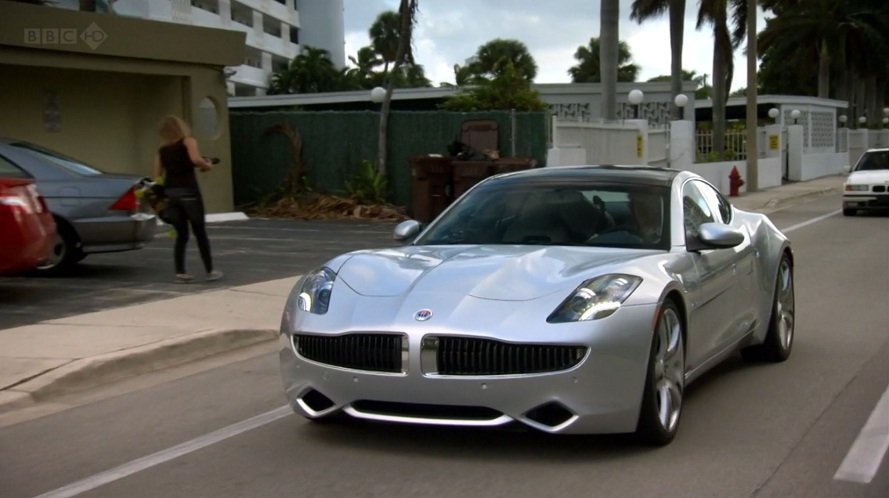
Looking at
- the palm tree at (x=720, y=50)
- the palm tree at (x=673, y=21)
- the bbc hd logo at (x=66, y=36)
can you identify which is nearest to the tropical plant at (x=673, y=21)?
the palm tree at (x=673, y=21)

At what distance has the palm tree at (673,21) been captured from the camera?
125 ft

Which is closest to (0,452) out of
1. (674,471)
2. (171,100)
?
(674,471)

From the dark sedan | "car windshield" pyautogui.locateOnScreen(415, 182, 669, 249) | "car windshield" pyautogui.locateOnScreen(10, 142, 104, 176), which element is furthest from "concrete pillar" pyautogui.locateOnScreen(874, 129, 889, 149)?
"car windshield" pyautogui.locateOnScreen(415, 182, 669, 249)

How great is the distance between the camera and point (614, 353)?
17.5ft

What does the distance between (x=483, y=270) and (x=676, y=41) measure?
1364 inches

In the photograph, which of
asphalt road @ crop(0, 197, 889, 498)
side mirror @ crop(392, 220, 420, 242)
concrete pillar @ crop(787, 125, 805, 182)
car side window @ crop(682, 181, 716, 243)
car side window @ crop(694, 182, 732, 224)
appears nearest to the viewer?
asphalt road @ crop(0, 197, 889, 498)

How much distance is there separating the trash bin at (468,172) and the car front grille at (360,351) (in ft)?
47.3

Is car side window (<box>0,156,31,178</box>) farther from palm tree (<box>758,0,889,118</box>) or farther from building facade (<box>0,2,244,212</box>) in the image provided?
palm tree (<box>758,0,889,118</box>)

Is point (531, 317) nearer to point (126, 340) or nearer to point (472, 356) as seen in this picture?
point (472, 356)

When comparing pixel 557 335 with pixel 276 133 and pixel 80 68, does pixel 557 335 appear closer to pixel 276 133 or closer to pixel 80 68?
pixel 80 68

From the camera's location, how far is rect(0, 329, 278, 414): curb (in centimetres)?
731

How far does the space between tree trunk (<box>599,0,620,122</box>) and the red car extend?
75.5ft

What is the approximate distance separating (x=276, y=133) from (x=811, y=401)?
61.1ft

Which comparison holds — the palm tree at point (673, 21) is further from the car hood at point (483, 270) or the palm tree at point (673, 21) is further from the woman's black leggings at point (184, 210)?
the car hood at point (483, 270)
